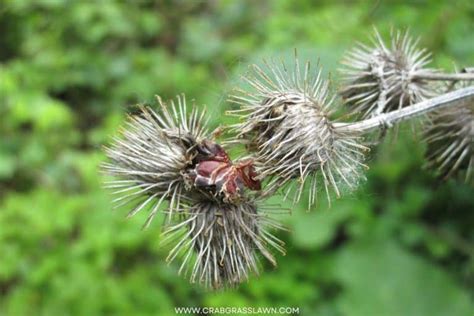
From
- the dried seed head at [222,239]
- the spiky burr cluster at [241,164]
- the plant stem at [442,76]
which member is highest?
the plant stem at [442,76]

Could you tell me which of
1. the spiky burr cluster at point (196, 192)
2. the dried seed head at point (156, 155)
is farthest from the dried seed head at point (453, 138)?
the dried seed head at point (156, 155)

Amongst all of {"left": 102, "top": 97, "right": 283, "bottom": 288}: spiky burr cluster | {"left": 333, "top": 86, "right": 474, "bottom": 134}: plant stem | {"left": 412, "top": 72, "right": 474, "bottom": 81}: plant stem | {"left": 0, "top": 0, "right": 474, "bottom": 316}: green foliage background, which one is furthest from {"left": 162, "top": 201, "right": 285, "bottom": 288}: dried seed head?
{"left": 0, "top": 0, "right": 474, "bottom": 316}: green foliage background

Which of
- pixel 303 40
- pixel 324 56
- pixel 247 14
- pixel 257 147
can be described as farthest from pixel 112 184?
pixel 247 14

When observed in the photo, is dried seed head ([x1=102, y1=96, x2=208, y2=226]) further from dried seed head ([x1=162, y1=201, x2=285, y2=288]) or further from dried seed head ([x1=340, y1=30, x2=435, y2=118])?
dried seed head ([x1=340, y1=30, x2=435, y2=118])

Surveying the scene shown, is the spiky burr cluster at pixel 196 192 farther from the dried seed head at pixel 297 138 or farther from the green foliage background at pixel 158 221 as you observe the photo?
the green foliage background at pixel 158 221

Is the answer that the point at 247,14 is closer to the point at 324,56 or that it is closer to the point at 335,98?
the point at 324,56

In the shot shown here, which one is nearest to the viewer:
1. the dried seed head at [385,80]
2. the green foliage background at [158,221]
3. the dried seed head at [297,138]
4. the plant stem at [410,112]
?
the dried seed head at [297,138]

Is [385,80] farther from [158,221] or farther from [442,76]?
[158,221]
